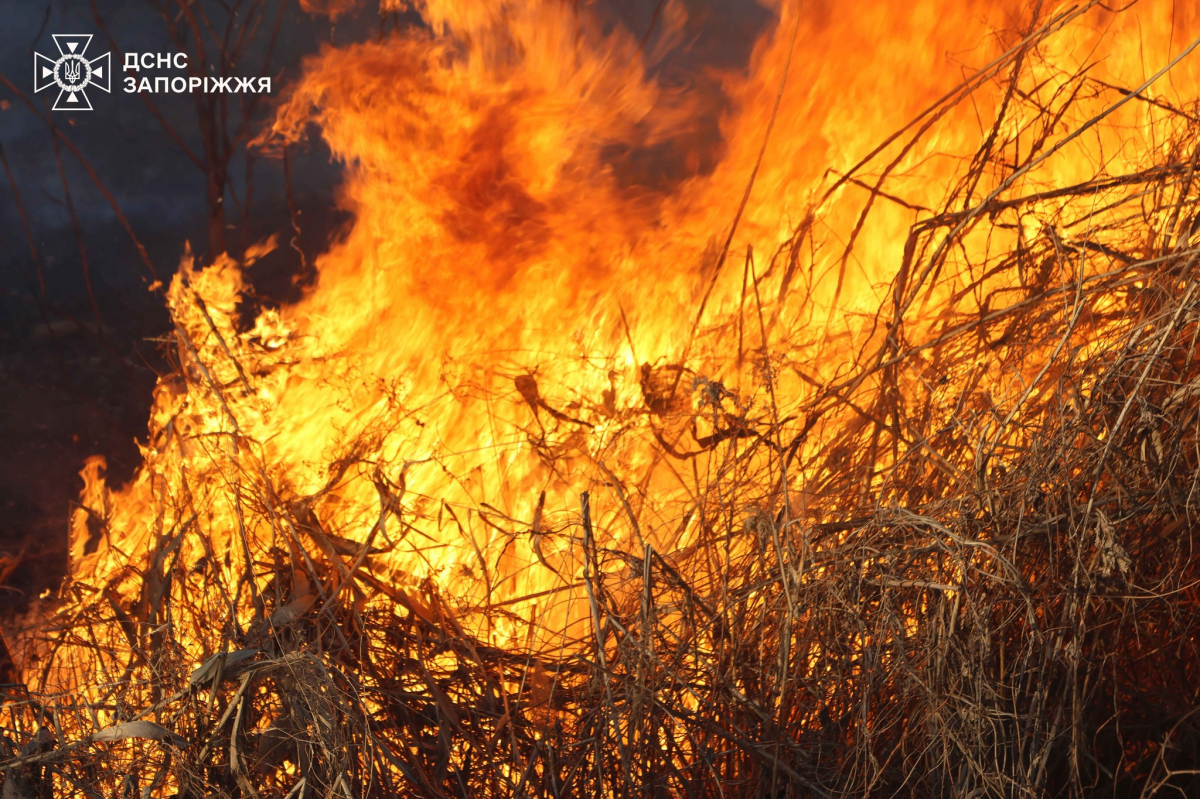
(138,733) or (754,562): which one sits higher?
(754,562)

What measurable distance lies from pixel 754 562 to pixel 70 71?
2740mm

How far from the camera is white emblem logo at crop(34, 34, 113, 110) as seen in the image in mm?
2777

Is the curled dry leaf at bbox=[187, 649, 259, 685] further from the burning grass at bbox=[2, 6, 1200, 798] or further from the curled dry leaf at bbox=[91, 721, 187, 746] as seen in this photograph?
the curled dry leaf at bbox=[91, 721, 187, 746]

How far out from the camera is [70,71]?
2.79 m

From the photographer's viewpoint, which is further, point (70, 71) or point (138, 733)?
point (70, 71)

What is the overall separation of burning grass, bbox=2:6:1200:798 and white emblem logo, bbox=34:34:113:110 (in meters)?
0.68

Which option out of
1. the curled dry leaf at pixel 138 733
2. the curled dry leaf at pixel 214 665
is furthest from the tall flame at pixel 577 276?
the curled dry leaf at pixel 138 733

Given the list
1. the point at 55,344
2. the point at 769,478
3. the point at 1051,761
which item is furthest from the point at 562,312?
the point at 1051,761

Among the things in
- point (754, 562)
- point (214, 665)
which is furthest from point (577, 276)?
point (214, 665)

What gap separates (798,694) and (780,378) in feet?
3.56

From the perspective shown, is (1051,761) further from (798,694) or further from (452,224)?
(452,224)

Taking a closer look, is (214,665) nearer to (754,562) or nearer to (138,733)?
(138,733)

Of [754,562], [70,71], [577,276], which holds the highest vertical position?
[70,71]

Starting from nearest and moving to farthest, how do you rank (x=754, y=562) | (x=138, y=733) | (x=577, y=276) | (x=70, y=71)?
(x=138, y=733) < (x=754, y=562) < (x=70, y=71) < (x=577, y=276)
